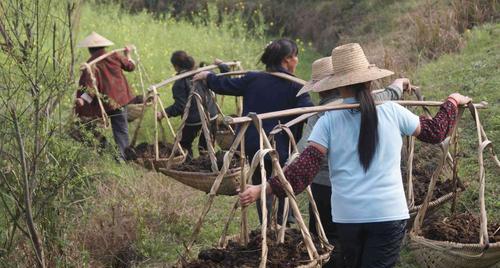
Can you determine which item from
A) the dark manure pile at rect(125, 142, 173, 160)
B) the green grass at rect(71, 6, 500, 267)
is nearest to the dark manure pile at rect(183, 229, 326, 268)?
the green grass at rect(71, 6, 500, 267)

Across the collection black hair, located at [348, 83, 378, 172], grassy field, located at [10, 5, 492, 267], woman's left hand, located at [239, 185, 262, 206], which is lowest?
grassy field, located at [10, 5, 492, 267]

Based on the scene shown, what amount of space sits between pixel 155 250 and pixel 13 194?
167cm

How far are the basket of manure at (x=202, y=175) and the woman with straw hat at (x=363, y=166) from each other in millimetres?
1647

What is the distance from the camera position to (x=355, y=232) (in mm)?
3436

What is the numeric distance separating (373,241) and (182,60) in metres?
3.88

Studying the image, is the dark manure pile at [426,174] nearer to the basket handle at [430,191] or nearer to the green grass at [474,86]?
the green grass at [474,86]

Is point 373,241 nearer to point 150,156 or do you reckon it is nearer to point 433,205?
point 433,205

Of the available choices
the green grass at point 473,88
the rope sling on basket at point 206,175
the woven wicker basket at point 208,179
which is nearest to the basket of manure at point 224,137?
the rope sling on basket at point 206,175

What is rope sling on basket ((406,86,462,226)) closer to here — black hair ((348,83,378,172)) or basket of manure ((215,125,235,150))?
black hair ((348,83,378,172))

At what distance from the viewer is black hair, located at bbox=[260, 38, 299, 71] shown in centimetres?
500

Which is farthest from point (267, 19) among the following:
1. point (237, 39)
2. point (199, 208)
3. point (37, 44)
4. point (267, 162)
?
point (37, 44)

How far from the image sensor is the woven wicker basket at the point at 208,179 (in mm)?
5168

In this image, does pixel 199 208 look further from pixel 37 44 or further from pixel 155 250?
pixel 37 44

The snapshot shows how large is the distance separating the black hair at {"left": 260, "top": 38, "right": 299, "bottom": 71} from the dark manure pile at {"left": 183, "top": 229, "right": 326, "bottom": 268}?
57.3 inches
